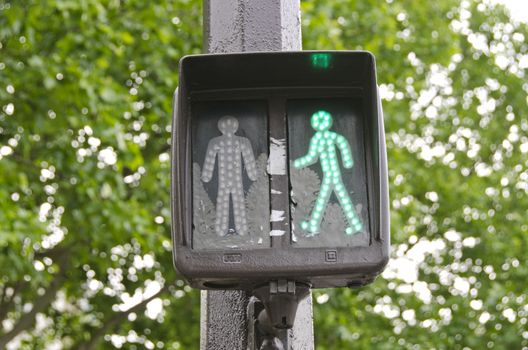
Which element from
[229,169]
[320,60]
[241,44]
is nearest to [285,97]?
[320,60]

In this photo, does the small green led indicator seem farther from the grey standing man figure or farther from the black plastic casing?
the grey standing man figure

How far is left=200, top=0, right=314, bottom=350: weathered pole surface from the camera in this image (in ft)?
8.01

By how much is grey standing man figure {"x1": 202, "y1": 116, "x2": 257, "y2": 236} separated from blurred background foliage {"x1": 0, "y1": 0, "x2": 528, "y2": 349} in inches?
194

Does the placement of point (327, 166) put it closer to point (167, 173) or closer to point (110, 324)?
point (167, 173)

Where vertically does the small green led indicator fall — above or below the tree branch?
below

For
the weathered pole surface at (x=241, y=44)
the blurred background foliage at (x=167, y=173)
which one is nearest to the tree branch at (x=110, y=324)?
the blurred background foliage at (x=167, y=173)

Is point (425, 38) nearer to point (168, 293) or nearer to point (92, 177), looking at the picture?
point (168, 293)

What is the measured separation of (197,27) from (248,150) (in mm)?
7618

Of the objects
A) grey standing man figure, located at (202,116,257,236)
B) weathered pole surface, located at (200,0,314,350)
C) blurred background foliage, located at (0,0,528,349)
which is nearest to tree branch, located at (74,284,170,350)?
blurred background foliage, located at (0,0,528,349)

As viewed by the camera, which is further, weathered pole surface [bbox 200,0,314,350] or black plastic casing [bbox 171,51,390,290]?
weathered pole surface [bbox 200,0,314,350]

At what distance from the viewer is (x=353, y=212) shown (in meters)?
2.23

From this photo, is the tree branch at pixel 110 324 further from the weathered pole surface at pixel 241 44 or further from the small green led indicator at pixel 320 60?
the small green led indicator at pixel 320 60

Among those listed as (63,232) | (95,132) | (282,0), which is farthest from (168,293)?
(282,0)

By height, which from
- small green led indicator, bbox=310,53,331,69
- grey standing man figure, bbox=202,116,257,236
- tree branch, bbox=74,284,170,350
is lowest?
grey standing man figure, bbox=202,116,257,236
